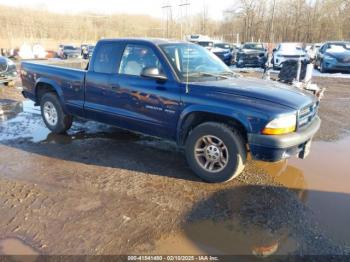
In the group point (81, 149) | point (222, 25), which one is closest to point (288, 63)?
point (81, 149)

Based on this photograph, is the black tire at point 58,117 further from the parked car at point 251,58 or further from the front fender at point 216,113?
the parked car at point 251,58

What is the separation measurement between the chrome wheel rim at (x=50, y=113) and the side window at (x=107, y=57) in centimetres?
145

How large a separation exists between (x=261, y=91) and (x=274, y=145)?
0.75m

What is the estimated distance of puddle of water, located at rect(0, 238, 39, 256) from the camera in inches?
121

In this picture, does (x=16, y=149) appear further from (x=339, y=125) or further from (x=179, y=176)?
(x=339, y=125)

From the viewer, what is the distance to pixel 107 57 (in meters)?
5.54

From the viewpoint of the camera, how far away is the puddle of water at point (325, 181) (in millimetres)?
3576

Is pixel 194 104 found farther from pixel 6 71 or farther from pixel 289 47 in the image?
pixel 289 47

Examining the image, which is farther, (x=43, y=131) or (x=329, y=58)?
(x=329, y=58)

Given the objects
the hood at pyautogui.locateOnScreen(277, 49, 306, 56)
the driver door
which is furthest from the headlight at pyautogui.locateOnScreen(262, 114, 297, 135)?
the hood at pyautogui.locateOnScreen(277, 49, 306, 56)

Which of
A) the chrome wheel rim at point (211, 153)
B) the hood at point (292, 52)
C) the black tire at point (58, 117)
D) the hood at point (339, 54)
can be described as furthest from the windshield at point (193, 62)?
the hood at point (292, 52)

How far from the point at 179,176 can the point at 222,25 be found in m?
56.9

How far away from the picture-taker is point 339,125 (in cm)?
730

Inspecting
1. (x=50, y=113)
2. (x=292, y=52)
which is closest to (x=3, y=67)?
(x=50, y=113)
